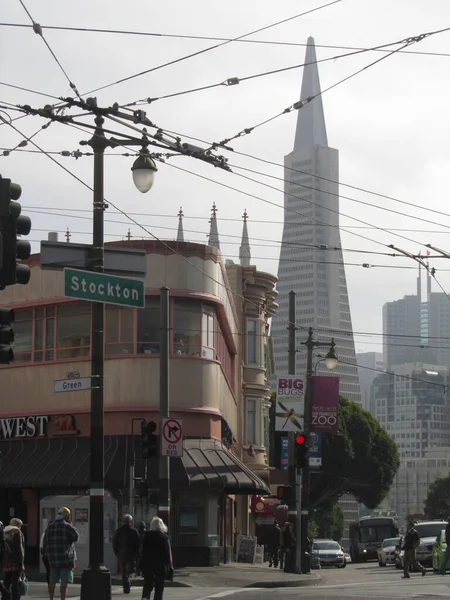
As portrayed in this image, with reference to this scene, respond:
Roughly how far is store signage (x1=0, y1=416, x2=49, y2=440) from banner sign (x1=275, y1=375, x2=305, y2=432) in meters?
7.54

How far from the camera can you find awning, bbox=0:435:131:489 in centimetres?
3581

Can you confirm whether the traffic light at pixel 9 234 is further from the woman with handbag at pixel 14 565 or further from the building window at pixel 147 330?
the building window at pixel 147 330

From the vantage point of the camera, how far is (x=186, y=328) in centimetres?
3853

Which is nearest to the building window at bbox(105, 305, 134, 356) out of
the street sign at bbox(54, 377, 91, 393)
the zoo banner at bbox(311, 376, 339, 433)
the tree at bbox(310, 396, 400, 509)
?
the zoo banner at bbox(311, 376, 339, 433)

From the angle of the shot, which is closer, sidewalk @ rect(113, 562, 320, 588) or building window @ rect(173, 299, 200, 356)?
sidewalk @ rect(113, 562, 320, 588)

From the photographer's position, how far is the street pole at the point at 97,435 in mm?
19953

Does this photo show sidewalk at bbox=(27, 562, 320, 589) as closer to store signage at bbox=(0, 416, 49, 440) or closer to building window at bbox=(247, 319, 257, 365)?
store signage at bbox=(0, 416, 49, 440)

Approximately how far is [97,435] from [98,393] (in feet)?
2.31

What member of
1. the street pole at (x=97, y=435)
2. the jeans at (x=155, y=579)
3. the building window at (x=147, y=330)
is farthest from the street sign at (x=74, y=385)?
the building window at (x=147, y=330)

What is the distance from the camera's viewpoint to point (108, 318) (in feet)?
125

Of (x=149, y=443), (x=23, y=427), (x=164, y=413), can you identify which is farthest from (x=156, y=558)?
(x=23, y=427)

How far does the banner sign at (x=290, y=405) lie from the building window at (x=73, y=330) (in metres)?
6.34

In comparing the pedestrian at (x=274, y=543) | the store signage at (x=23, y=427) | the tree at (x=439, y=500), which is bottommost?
the tree at (x=439, y=500)

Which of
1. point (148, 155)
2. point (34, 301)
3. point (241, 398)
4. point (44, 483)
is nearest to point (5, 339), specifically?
point (148, 155)
